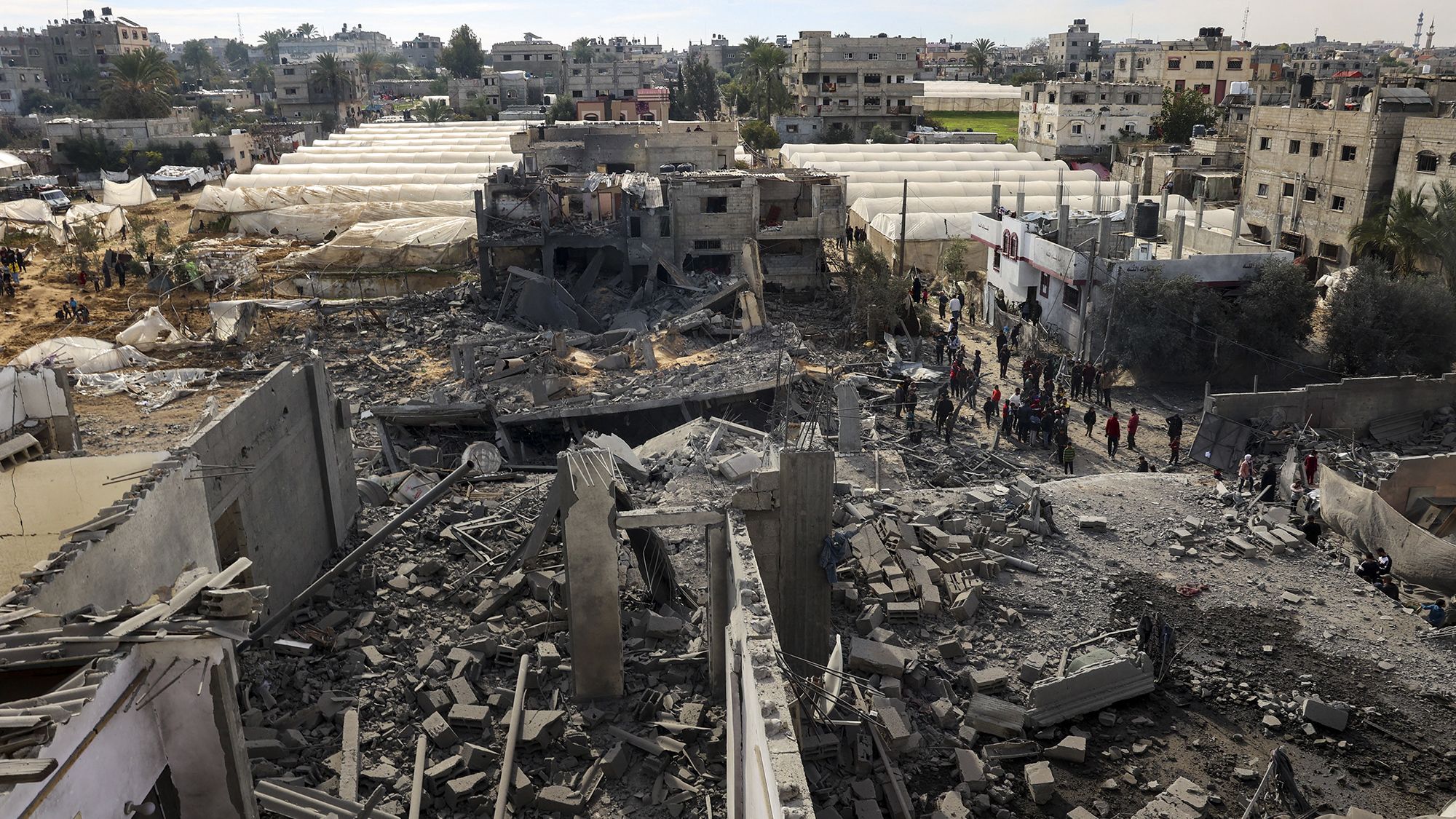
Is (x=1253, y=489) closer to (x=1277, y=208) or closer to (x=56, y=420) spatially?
(x=56, y=420)

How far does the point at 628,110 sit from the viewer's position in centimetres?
5175

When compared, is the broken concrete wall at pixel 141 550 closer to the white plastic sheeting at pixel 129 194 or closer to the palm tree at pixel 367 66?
the white plastic sheeting at pixel 129 194

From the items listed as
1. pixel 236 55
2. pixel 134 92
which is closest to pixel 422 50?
pixel 236 55

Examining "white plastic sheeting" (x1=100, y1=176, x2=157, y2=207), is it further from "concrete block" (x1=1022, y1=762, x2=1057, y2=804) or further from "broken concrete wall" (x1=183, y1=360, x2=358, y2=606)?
"concrete block" (x1=1022, y1=762, x2=1057, y2=804)

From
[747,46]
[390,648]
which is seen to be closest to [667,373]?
[390,648]

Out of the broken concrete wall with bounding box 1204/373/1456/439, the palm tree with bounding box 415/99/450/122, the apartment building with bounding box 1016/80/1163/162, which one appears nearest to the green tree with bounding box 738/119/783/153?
the apartment building with bounding box 1016/80/1163/162

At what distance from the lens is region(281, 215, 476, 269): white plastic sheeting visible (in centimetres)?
3194

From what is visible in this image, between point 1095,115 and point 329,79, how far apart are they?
52.5m

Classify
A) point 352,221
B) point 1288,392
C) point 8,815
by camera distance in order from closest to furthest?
1. point 8,815
2. point 1288,392
3. point 352,221

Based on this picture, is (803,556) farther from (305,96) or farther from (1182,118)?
(305,96)

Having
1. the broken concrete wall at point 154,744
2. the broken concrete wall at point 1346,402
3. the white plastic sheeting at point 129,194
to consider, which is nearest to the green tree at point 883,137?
the white plastic sheeting at point 129,194

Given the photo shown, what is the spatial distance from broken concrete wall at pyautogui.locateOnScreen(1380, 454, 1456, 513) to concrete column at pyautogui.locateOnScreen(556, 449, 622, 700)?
37.5ft

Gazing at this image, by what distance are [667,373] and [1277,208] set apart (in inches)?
921

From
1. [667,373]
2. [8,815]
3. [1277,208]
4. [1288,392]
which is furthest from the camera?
[1277,208]
